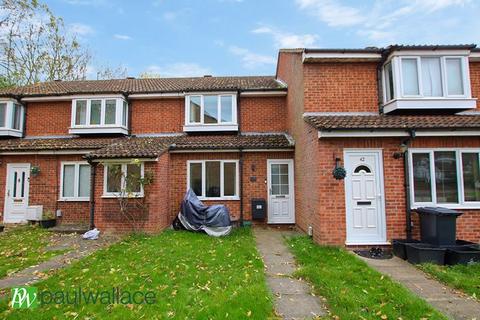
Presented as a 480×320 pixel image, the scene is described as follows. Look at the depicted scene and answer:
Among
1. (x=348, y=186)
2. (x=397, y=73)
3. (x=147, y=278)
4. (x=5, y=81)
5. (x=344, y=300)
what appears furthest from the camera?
(x=5, y=81)

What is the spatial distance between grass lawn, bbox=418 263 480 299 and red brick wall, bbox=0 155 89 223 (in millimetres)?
12021

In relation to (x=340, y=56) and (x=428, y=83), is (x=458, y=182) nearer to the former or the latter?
(x=428, y=83)

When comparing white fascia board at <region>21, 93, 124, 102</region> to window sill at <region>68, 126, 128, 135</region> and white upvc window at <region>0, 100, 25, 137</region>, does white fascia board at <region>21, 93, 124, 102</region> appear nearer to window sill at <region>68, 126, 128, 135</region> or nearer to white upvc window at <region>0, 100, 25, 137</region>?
white upvc window at <region>0, 100, 25, 137</region>

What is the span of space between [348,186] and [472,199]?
3.68m

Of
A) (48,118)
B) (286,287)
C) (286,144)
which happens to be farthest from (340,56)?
(48,118)

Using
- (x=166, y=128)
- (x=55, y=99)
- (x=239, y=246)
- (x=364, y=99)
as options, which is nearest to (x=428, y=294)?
(x=239, y=246)

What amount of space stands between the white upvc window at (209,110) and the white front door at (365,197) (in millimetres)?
6245

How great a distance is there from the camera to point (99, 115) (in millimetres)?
12812

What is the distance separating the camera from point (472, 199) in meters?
7.81

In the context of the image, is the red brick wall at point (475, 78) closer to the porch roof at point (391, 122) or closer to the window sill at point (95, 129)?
the porch roof at point (391, 122)

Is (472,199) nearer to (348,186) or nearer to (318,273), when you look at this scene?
(348,186)

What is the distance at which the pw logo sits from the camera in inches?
170

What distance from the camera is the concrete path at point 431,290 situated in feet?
13.5

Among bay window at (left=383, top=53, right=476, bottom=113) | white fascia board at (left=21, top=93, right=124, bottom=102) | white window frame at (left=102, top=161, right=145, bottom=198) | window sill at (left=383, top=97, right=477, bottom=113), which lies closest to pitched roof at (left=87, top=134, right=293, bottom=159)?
white window frame at (left=102, top=161, right=145, bottom=198)
